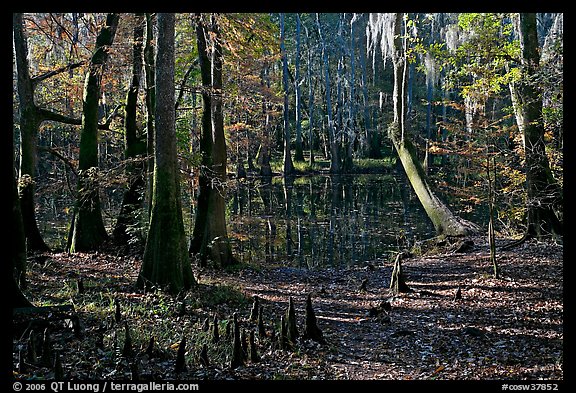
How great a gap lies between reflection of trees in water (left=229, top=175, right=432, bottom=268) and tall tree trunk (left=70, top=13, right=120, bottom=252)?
4432 millimetres

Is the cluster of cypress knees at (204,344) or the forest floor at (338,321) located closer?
the cluster of cypress knees at (204,344)

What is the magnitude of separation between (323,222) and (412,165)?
20.2 ft

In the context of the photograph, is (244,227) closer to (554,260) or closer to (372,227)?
(372,227)

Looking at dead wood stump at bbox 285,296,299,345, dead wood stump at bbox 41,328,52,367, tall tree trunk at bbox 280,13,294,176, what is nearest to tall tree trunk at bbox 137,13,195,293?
dead wood stump at bbox 285,296,299,345

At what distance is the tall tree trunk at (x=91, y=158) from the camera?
48.3 feet

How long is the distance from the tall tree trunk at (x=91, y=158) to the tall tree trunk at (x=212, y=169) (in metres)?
3.08

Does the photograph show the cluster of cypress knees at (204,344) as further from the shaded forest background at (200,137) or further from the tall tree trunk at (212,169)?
the tall tree trunk at (212,169)

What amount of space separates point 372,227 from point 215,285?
1039 centimetres

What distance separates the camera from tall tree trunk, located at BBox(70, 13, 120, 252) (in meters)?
14.7

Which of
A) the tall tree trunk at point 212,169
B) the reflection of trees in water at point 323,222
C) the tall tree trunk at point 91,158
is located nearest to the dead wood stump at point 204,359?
the tall tree trunk at point 212,169

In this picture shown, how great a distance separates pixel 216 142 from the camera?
13656 millimetres

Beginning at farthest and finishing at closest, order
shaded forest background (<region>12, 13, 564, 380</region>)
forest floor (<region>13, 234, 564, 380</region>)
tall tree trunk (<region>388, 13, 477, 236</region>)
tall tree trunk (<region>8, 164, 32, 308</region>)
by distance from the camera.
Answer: tall tree trunk (<region>388, 13, 477, 236</region>), shaded forest background (<region>12, 13, 564, 380</region>), tall tree trunk (<region>8, 164, 32, 308</region>), forest floor (<region>13, 234, 564, 380</region>)

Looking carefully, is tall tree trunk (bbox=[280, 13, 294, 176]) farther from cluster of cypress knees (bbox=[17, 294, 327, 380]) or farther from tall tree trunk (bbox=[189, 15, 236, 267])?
cluster of cypress knees (bbox=[17, 294, 327, 380])

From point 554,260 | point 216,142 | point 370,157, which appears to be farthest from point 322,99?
point 554,260
